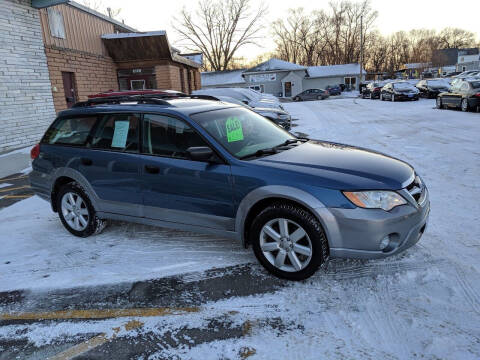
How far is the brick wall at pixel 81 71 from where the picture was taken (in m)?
13.4

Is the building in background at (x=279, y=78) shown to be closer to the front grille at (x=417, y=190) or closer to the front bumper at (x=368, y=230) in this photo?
the front grille at (x=417, y=190)

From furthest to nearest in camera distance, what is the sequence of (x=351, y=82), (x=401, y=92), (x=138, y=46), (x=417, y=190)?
(x=351, y=82) → (x=401, y=92) → (x=138, y=46) → (x=417, y=190)

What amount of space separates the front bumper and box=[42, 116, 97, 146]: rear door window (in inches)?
124

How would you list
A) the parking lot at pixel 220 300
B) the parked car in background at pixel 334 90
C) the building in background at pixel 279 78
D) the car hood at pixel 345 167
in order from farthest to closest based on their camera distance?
the building in background at pixel 279 78
the parked car in background at pixel 334 90
the car hood at pixel 345 167
the parking lot at pixel 220 300

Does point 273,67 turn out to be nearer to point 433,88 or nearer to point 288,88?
point 288,88

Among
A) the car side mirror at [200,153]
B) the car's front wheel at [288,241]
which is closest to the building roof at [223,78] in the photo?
the car side mirror at [200,153]

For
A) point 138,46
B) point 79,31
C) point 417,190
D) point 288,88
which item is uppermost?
point 79,31

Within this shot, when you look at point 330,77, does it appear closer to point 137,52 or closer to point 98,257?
point 137,52

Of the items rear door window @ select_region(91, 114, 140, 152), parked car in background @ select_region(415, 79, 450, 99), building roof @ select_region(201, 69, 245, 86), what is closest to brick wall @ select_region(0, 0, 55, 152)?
rear door window @ select_region(91, 114, 140, 152)

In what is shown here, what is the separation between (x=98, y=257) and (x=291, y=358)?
2.57 metres

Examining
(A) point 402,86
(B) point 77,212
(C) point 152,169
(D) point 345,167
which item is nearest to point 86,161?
(B) point 77,212

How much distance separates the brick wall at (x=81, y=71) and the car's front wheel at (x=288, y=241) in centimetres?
1252

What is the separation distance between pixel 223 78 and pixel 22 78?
44.0 meters

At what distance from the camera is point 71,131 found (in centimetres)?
483
